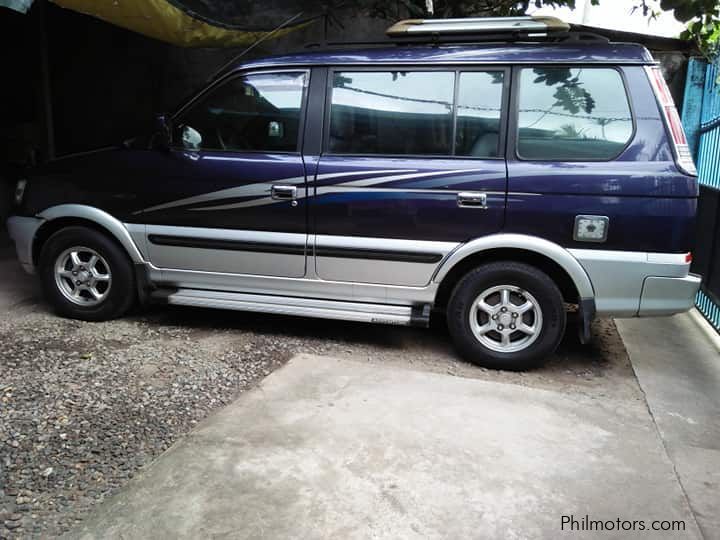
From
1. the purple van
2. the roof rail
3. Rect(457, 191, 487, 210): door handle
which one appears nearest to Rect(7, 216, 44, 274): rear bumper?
the purple van

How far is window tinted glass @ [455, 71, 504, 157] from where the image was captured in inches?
152

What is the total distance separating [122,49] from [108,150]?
183 inches

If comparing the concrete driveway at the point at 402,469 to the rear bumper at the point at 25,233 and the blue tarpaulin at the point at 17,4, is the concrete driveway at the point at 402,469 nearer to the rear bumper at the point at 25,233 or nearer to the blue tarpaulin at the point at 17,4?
the rear bumper at the point at 25,233

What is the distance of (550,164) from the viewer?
374 centimetres

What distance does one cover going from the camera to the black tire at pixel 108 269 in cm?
453

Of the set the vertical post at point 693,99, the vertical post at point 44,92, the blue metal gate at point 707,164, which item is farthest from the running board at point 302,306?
the vertical post at point 44,92

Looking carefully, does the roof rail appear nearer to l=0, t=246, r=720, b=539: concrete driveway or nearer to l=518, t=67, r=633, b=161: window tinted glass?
l=518, t=67, r=633, b=161: window tinted glass

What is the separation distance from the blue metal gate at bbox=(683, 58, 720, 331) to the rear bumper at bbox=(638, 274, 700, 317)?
1382 millimetres

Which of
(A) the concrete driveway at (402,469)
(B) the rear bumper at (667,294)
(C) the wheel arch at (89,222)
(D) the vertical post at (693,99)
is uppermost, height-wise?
(D) the vertical post at (693,99)

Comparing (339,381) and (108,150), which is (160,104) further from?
(339,381)

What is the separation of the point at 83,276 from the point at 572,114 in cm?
370

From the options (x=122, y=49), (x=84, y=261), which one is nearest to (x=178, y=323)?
(x=84, y=261)

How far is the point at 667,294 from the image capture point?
3.67 m

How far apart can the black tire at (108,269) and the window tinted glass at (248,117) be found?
969 mm
